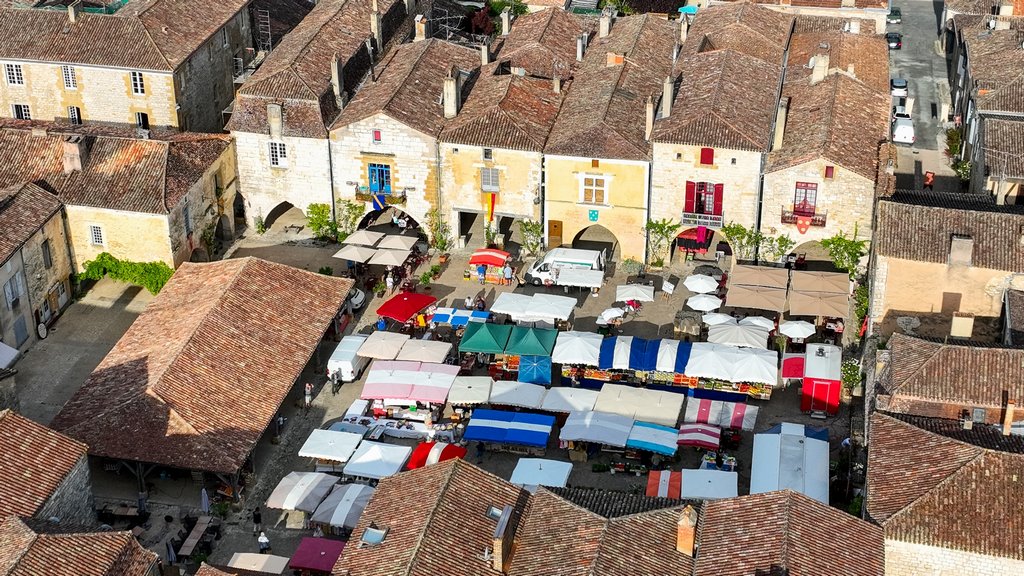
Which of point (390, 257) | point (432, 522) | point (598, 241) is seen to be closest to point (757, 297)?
point (598, 241)

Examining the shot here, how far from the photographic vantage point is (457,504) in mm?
47469

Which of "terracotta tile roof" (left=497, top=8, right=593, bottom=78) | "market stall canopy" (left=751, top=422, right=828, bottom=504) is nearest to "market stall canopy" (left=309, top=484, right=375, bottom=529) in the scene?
"market stall canopy" (left=751, top=422, right=828, bottom=504)

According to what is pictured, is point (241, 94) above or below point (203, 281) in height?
above

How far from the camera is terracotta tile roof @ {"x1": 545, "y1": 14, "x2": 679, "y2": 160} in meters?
70.1

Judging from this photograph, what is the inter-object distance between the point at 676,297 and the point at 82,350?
29259 millimetres

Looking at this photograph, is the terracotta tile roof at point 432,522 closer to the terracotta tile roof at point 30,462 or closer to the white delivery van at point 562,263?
the terracotta tile roof at point 30,462

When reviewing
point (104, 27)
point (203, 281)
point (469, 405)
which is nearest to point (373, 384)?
point (469, 405)

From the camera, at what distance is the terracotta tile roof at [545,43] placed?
3157 inches

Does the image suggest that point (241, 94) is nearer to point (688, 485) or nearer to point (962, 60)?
point (688, 485)

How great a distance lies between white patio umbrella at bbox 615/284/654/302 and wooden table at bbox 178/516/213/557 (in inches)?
915

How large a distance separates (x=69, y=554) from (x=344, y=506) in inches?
429

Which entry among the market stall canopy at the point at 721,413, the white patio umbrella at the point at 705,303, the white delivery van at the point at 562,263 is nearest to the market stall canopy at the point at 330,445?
the market stall canopy at the point at 721,413

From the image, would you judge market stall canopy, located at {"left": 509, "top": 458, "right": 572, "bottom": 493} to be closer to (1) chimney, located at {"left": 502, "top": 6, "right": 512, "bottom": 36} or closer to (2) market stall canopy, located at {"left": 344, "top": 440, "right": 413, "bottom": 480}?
(2) market stall canopy, located at {"left": 344, "top": 440, "right": 413, "bottom": 480}

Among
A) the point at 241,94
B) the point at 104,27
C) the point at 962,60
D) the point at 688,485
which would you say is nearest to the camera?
the point at 688,485
